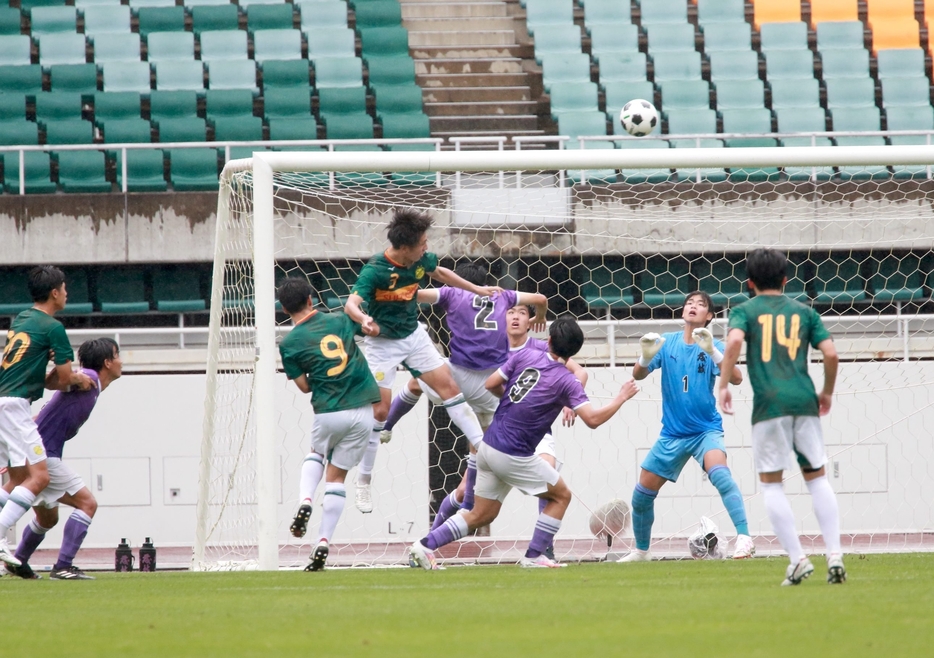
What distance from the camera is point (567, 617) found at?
4984mm

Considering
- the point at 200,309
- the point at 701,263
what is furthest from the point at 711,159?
the point at 200,309

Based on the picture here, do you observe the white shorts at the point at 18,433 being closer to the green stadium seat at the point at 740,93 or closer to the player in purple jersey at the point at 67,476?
the player in purple jersey at the point at 67,476

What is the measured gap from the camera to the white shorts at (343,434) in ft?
25.8

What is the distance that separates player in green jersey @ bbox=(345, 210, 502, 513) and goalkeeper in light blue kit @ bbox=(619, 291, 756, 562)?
1.36 meters

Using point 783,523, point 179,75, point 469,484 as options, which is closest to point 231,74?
point 179,75

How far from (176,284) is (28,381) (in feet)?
25.1

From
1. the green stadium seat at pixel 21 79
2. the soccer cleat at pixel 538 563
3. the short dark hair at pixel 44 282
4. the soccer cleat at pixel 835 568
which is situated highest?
the green stadium seat at pixel 21 79

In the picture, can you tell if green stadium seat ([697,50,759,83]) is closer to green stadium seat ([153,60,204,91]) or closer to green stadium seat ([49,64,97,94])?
green stadium seat ([153,60,204,91])

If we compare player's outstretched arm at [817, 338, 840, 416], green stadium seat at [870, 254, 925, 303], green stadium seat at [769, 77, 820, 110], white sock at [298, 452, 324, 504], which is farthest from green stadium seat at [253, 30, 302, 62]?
player's outstretched arm at [817, 338, 840, 416]

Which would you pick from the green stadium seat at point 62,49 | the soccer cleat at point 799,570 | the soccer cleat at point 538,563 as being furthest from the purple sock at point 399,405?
the green stadium seat at point 62,49

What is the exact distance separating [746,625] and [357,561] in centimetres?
704

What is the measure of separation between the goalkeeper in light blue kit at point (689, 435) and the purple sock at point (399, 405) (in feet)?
6.40

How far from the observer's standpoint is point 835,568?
19.7 feet

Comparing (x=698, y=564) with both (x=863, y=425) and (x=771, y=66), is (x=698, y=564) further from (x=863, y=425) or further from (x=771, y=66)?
(x=771, y=66)
